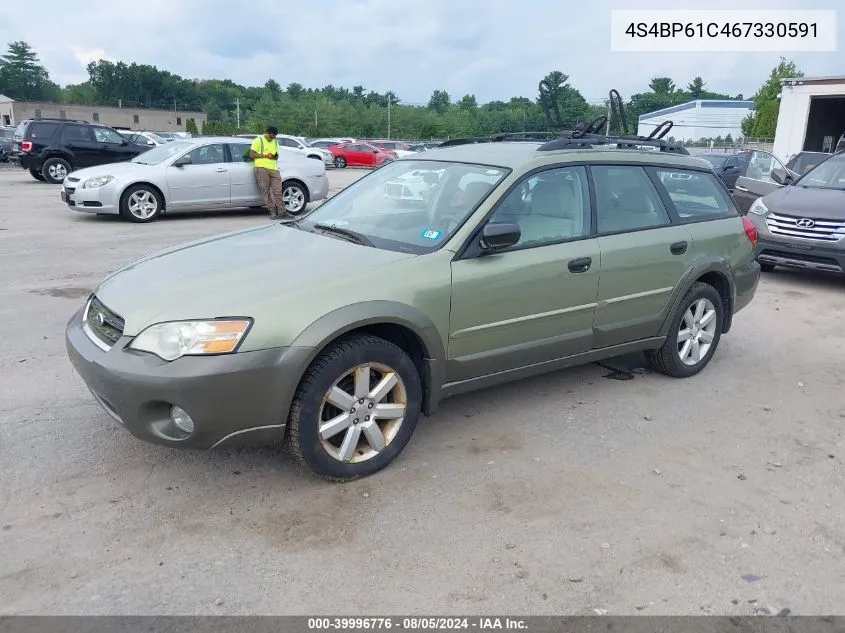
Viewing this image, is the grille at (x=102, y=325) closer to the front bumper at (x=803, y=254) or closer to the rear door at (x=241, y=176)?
the front bumper at (x=803, y=254)

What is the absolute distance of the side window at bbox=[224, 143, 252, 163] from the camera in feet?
43.1

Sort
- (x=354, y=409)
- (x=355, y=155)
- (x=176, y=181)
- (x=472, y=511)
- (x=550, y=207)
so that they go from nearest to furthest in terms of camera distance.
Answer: (x=472, y=511)
(x=354, y=409)
(x=550, y=207)
(x=176, y=181)
(x=355, y=155)

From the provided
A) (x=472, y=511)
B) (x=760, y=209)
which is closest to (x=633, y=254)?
(x=472, y=511)

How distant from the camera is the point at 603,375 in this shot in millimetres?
5332

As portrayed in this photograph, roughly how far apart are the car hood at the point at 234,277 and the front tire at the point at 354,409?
0.34m

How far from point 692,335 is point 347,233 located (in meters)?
2.74

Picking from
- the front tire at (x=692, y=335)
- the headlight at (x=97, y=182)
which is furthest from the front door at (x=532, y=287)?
the headlight at (x=97, y=182)

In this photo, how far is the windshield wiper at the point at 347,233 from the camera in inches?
160

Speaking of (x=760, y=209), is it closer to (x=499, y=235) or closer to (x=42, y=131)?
(x=499, y=235)

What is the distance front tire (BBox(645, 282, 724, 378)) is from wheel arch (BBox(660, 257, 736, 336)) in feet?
0.19

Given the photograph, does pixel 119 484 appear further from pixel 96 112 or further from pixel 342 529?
pixel 96 112

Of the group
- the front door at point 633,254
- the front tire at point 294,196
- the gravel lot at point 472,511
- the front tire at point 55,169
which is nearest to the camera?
the gravel lot at point 472,511

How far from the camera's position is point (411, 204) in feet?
14.5

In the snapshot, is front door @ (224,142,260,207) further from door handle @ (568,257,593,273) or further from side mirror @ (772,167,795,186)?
door handle @ (568,257,593,273)
